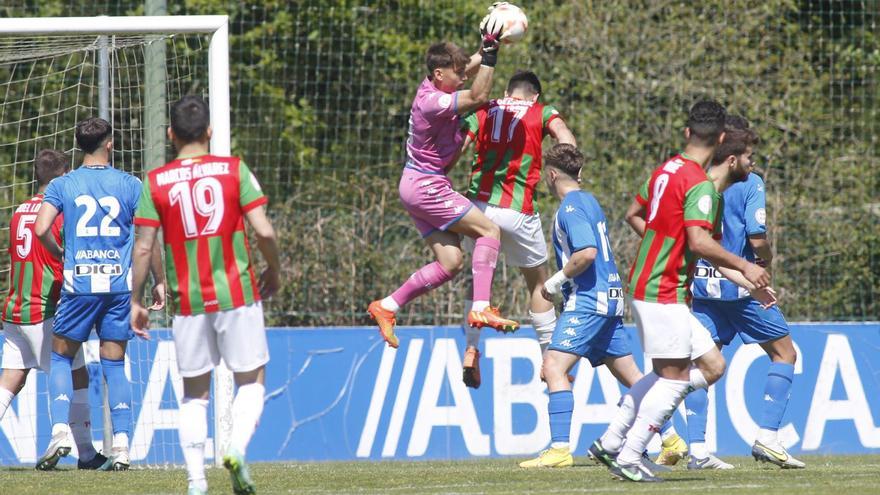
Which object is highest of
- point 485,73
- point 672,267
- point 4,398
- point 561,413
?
point 485,73

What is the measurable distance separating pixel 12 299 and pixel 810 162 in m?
8.96

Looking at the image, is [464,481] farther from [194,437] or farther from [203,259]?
[203,259]

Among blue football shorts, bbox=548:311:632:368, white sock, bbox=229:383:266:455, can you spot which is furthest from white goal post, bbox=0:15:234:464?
white sock, bbox=229:383:266:455

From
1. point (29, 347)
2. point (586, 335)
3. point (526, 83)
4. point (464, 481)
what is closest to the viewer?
point (464, 481)

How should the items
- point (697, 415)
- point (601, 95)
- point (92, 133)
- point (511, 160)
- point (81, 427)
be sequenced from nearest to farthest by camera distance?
point (697, 415), point (92, 133), point (511, 160), point (81, 427), point (601, 95)

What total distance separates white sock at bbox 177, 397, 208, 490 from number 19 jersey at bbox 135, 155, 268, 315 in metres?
0.47

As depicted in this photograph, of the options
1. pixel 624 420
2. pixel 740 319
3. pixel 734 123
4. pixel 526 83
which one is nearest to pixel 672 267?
pixel 624 420

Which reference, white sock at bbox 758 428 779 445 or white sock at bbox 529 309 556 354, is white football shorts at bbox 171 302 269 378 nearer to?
white sock at bbox 529 309 556 354

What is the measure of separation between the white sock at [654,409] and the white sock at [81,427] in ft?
13.9

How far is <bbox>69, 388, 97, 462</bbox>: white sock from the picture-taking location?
976cm

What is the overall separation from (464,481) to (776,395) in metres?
2.44

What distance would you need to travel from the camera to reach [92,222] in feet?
31.0

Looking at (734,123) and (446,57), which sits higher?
(446,57)

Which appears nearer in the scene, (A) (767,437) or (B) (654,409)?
(B) (654,409)
